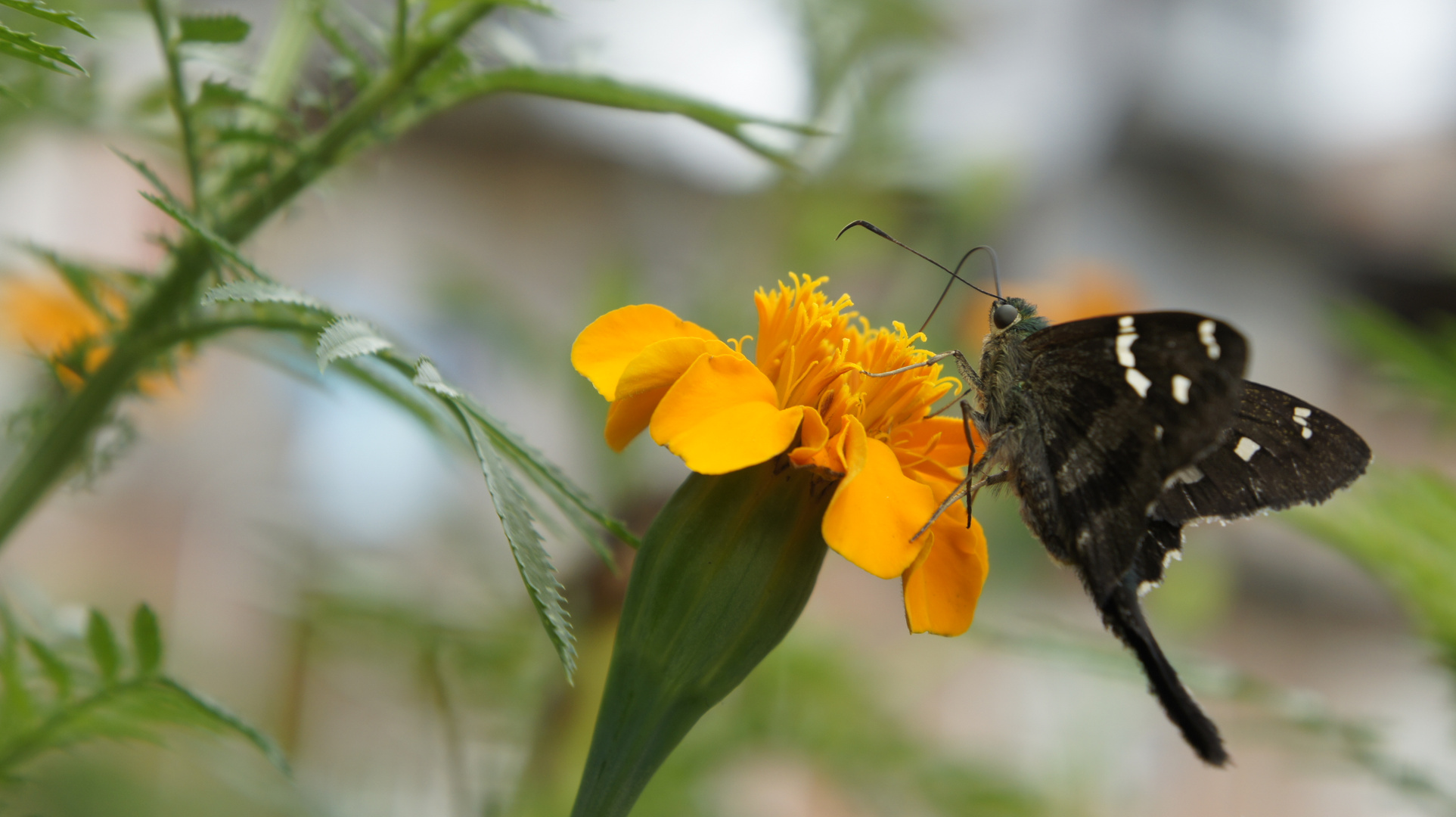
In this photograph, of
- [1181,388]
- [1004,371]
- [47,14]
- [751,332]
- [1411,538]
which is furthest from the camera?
[751,332]

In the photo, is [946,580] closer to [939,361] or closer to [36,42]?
[939,361]

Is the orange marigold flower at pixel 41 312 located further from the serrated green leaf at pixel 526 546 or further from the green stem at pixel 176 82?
the serrated green leaf at pixel 526 546

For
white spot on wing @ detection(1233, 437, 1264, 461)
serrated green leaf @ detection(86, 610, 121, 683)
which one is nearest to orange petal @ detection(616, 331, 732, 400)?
serrated green leaf @ detection(86, 610, 121, 683)

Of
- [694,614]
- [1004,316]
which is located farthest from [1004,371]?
[694,614]

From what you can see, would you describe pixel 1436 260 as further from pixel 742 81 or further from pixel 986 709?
pixel 742 81

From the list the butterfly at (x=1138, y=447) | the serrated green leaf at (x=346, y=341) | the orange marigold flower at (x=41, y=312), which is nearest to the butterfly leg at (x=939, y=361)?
the butterfly at (x=1138, y=447)

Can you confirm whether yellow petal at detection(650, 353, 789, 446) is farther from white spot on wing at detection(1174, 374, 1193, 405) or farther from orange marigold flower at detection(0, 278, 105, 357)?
orange marigold flower at detection(0, 278, 105, 357)
